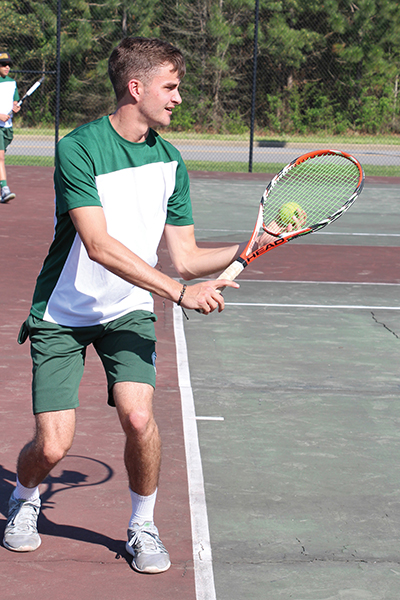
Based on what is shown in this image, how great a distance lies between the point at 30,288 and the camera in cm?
825

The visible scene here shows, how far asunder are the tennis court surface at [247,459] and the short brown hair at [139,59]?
1822 millimetres

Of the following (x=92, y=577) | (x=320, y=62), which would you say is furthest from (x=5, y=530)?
(x=320, y=62)

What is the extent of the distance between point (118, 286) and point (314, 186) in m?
2.27

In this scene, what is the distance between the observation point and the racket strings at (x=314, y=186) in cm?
438

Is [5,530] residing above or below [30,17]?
below

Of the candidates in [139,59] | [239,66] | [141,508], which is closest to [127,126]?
[139,59]

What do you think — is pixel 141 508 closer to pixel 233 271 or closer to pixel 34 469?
pixel 34 469

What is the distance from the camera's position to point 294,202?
449cm

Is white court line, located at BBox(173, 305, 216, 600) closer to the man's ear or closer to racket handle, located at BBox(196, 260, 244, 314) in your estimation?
racket handle, located at BBox(196, 260, 244, 314)

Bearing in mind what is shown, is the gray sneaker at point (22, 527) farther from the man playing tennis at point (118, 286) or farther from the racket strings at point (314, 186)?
the racket strings at point (314, 186)

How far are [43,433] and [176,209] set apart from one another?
1.08m

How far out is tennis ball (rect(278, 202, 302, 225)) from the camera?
4.07 metres

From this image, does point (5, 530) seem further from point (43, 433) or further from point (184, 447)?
point (184, 447)

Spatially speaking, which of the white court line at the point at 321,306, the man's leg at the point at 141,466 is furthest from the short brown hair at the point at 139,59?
the white court line at the point at 321,306
